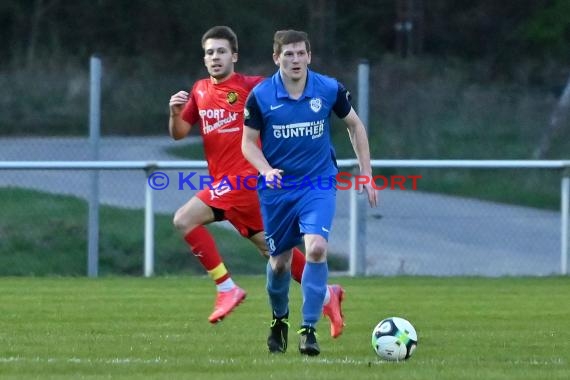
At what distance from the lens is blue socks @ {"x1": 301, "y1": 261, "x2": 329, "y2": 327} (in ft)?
25.6

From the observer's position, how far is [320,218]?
7848mm

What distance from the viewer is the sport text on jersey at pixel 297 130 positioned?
7977 millimetres

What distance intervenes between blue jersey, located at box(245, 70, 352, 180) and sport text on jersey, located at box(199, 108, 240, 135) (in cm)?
133

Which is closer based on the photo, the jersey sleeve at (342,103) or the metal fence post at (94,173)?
the jersey sleeve at (342,103)

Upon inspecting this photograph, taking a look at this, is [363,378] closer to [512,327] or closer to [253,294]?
[512,327]

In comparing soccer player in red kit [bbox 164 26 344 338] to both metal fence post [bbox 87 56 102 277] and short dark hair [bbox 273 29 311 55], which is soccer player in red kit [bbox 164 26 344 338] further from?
metal fence post [bbox 87 56 102 277]

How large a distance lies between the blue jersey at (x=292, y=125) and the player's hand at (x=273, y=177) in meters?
0.29

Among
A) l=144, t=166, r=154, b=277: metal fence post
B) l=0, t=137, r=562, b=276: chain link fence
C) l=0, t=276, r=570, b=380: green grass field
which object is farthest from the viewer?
l=0, t=137, r=562, b=276: chain link fence

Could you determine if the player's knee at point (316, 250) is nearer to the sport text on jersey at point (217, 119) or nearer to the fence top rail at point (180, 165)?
the sport text on jersey at point (217, 119)

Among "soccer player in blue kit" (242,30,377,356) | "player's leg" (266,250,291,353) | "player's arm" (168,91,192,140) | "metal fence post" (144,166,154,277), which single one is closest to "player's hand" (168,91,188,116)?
"player's arm" (168,91,192,140)

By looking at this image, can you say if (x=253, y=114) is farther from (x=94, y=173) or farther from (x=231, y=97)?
(x=94, y=173)

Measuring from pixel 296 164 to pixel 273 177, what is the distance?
1.30ft

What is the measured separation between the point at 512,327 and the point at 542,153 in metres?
8.71

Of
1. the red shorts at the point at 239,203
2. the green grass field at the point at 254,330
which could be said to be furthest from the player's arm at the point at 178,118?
the green grass field at the point at 254,330
